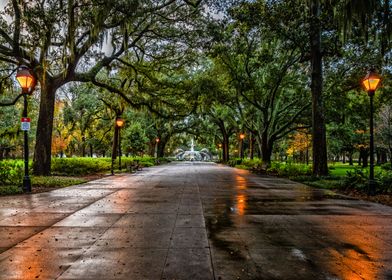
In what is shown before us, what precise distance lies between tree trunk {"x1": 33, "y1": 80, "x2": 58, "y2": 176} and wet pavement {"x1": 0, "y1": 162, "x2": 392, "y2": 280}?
896 cm

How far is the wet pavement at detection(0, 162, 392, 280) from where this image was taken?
4598mm

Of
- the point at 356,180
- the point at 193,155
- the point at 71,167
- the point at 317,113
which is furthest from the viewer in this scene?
the point at 193,155

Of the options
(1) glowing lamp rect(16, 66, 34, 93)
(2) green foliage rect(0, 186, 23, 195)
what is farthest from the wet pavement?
(1) glowing lamp rect(16, 66, 34, 93)

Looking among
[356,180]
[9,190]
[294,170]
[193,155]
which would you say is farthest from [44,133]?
[193,155]

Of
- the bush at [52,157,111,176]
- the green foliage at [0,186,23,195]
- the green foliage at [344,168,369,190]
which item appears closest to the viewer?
the green foliage at [0,186,23,195]

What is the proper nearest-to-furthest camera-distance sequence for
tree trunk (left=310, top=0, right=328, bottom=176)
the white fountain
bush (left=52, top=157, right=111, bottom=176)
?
tree trunk (left=310, top=0, right=328, bottom=176) → bush (left=52, top=157, right=111, bottom=176) → the white fountain

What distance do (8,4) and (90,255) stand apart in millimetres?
14803

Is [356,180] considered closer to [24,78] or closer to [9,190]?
[9,190]

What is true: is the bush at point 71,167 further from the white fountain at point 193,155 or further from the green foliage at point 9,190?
the white fountain at point 193,155

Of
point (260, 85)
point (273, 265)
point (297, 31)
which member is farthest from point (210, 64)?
point (273, 265)

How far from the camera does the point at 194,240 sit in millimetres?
6102

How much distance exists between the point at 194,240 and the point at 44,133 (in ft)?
52.0

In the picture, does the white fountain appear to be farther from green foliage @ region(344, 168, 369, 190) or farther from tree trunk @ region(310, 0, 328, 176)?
green foliage @ region(344, 168, 369, 190)

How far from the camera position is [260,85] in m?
29.0
